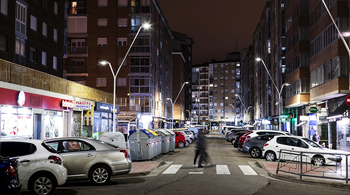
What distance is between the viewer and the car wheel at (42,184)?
9977mm

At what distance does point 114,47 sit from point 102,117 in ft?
102

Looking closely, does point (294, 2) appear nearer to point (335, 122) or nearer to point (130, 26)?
point (335, 122)

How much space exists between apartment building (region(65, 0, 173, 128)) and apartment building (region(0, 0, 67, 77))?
22935 mm

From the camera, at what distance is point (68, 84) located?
87.2 ft

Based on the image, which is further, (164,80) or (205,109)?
(205,109)

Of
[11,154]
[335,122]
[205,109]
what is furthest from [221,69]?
[11,154]

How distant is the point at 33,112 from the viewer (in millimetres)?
21953

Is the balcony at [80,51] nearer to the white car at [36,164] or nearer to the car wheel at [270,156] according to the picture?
the car wheel at [270,156]

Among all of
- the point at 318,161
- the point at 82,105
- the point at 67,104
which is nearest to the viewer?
the point at 318,161

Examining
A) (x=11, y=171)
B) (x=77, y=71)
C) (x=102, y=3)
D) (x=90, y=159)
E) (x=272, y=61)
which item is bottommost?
(x=90, y=159)

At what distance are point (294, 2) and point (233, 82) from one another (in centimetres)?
11405

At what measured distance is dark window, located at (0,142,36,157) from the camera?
10.0 metres

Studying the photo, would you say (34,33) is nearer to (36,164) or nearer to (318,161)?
(36,164)

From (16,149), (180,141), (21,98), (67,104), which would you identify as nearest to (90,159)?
(16,149)
